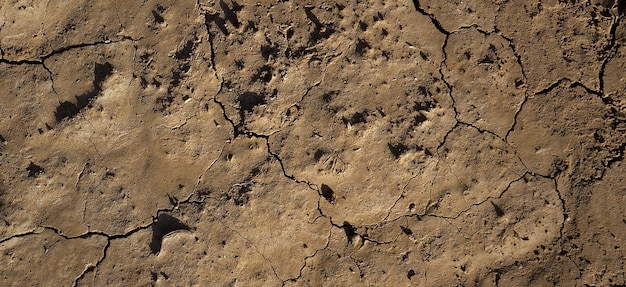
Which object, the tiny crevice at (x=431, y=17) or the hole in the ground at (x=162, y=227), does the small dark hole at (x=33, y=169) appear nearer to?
the hole in the ground at (x=162, y=227)

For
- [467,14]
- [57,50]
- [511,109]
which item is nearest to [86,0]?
[57,50]

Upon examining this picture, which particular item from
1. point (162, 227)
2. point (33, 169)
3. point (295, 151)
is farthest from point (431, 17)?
point (33, 169)

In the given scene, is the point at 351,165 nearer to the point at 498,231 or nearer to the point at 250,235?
the point at 250,235

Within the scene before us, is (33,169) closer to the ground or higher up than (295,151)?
closer to the ground

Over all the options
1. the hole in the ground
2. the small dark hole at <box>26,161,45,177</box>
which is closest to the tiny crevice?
the hole in the ground

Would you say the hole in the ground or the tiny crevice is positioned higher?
the tiny crevice

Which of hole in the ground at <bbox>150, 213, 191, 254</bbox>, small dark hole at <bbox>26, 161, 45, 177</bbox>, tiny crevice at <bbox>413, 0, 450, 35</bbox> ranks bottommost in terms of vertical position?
hole in the ground at <bbox>150, 213, 191, 254</bbox>

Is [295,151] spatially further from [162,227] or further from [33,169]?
[33,169]

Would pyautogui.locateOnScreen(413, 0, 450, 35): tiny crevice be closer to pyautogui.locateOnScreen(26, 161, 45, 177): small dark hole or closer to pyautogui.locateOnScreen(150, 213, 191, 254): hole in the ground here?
pyautogui.locateOnScreen(150, 213, 191, 254): hole in the ground

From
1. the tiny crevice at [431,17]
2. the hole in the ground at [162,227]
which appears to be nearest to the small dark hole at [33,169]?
the hole in the ground at [162,227]
